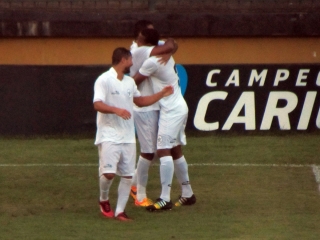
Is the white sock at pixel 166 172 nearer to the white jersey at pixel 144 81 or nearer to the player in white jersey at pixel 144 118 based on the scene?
the player in white jersey at pixel 144 118

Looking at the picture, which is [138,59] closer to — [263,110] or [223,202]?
[223,202]

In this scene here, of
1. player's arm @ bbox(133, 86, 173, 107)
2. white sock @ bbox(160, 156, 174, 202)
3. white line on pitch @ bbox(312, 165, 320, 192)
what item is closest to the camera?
player's arm @ bbox(133, 86, 173, 107)

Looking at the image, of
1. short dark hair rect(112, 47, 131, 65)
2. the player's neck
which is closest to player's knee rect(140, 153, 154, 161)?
the player's neck

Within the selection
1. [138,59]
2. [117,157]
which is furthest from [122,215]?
[138,59]

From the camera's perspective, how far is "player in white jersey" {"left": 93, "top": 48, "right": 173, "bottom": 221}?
770 cm

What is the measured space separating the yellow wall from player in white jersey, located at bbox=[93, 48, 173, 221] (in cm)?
716

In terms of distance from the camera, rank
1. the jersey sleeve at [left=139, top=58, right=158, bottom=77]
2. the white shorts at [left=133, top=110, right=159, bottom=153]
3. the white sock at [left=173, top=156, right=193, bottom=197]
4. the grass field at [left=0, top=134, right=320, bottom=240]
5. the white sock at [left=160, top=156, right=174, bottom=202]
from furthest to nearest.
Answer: the white sock at [left=173, top=156, right=193, bottom=197]
the white shorts at [left=133, top=110, right=159, bottom=153]
the white sock at [left=160, top=156, right=174, bottom=202]
the jersey sleeve at [left=139, top=58, right=158, bottom=77]
the grass field at [left=0, top=134, right=320, bottom=240]

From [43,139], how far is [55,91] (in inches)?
31.2

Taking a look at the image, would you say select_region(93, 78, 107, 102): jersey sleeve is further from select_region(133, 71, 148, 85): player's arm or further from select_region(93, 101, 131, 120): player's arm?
select_region(133, 71, 148, 85): player's arm

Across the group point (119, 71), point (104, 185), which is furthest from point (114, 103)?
point (104, 185)

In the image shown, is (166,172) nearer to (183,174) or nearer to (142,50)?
(183,174)

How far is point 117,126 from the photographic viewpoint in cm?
779

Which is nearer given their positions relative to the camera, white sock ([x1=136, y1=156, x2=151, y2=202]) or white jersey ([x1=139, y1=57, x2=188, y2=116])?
white jersey ([x1=139, y1=57, x2=188, y2=116])

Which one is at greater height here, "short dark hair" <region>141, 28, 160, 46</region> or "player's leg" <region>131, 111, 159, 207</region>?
"short dark hair" <region>141, 28, 160, 46</region>
